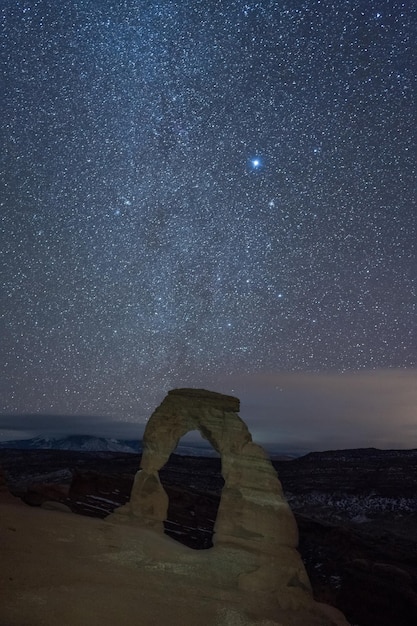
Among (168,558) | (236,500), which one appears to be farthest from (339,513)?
(168,558)

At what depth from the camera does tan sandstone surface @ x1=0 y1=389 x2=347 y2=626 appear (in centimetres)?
1111

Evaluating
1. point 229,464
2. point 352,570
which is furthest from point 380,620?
point 229,464

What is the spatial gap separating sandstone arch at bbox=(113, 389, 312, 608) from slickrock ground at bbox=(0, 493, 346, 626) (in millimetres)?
781

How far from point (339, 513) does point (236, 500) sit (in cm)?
3617

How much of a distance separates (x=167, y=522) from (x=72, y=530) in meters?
15.0

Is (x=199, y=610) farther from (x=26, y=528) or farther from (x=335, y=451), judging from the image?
(x=335, y=451)

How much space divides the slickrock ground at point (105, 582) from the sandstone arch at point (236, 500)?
781 mm

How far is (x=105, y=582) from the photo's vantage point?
12547 mm

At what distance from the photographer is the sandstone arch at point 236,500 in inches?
609

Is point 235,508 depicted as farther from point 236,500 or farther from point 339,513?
point 339,513

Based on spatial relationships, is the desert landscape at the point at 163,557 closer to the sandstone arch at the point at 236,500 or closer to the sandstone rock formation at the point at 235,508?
the sandstone rock formation at the point at 235,508

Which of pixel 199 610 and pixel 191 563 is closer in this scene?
pixel 199 610

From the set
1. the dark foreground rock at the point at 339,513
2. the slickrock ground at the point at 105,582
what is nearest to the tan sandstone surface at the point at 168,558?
the slickrock ground at the point at 105,582

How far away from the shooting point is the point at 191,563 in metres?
15.8
